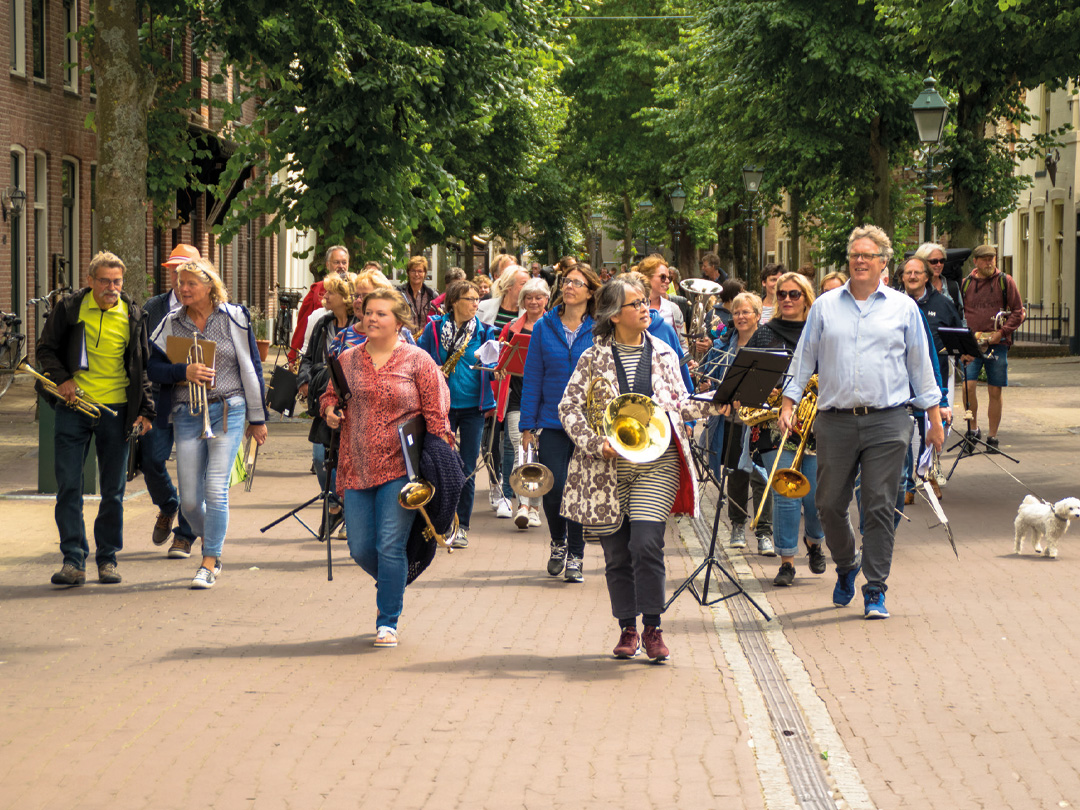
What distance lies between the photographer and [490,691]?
643cm

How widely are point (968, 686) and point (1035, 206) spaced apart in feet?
114

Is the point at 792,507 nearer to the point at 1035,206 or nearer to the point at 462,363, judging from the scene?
the point at 462,363

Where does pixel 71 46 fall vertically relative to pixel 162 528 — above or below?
above

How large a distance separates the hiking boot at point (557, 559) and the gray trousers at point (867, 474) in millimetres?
1767

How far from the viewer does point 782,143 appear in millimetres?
30562

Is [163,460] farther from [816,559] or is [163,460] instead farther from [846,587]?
[846,587]

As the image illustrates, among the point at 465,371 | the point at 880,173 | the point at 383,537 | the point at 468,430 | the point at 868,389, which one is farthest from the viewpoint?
the point at 880,173

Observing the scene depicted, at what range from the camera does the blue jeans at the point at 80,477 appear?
8.86m

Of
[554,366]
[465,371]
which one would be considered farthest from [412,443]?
[465,371]

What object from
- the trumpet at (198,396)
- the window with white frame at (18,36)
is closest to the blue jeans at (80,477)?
the trumpet at (198,396)

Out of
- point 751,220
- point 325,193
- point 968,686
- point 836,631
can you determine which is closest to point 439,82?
point 325,193

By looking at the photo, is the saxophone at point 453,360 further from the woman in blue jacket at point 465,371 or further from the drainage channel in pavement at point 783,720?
the drainage channel in pavement at point 783,720

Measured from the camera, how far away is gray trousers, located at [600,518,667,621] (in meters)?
6.93

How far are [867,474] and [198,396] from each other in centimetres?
366
